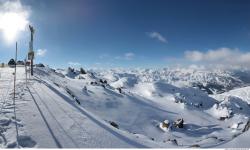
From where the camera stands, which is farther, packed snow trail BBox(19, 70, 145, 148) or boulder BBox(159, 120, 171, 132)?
boulder BBox(159, 120, 171, 132)

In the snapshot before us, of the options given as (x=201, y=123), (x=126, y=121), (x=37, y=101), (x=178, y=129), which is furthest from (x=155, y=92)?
(x=37, y=101)

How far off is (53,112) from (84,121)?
1896 millimetres

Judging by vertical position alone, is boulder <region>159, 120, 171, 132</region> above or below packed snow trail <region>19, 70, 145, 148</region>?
below

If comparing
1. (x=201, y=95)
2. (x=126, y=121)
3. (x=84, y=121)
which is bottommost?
(x=201, y=95)

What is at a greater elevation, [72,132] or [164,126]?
[72,132]

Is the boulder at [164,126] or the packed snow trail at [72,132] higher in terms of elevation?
the packed snow trail at [72,132]

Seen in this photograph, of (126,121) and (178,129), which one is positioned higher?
(126,121)

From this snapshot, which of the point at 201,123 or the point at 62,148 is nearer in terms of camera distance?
the point at 62,148

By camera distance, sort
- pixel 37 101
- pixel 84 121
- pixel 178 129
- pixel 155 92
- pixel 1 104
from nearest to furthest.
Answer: pixel 84 121, pixel 1 104, pixel 37 101, pixel 178 129, pixel 155 92

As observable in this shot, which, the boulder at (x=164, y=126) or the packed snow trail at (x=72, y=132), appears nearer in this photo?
the packed snow trail at (x=72, y=132)

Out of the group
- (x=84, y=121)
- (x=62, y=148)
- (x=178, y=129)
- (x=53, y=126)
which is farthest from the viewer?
(x=178, y=129)

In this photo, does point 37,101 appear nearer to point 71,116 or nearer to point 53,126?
point 71,116

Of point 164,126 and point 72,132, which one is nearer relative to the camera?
point 72,132

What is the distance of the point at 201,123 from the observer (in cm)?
6688
